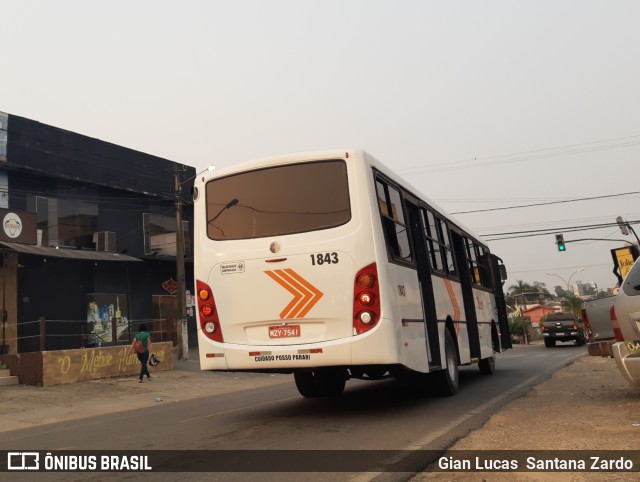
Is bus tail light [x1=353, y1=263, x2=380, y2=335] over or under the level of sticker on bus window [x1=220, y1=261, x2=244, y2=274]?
under

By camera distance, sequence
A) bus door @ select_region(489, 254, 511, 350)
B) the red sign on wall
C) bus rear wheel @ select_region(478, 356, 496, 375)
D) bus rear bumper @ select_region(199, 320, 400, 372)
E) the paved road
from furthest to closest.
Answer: the red sign on wall, bus door @ select_region(489, 254, 511, 350), bus rear wheel @ select_region(478, 356, 496, 375), bus rear bumper @ select_region(199, 320, 400, 372), the paved road

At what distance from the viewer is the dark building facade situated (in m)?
22.2

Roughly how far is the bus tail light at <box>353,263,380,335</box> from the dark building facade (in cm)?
1481

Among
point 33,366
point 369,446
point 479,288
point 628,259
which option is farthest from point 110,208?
point 628,259

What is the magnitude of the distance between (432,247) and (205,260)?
3.86 metres

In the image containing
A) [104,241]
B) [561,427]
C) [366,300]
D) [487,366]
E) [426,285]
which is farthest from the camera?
[104,241]

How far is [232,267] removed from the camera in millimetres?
7586

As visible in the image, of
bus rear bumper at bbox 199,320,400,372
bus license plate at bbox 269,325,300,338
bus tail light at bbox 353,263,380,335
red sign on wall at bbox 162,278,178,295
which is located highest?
red sign on wall at bbox 162,278,178,295

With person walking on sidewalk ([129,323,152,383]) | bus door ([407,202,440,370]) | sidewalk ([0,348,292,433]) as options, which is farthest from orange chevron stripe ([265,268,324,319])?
person walking on sidewalk ([129,323,152,383])

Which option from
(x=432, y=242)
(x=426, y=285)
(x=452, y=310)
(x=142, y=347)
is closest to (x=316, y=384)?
(x=452, y=310)

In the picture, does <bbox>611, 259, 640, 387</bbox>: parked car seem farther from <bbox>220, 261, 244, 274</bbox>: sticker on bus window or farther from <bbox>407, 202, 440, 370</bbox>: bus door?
<bbox>220, 261, 244, 274</bbox>: sticker on bus window

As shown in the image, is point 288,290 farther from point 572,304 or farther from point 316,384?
point 572,304

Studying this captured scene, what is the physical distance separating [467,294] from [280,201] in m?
5.70

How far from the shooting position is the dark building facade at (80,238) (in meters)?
22.2
